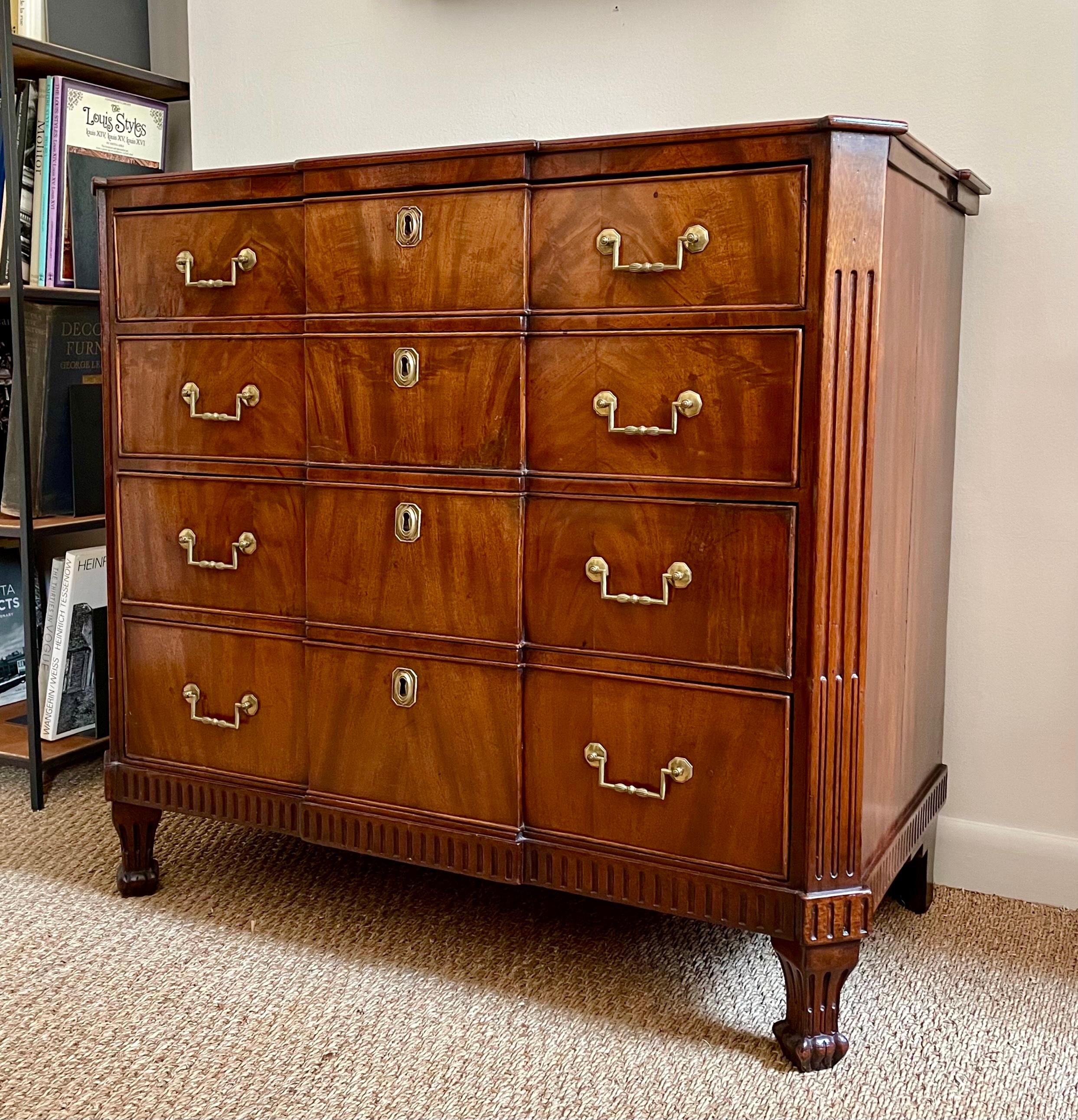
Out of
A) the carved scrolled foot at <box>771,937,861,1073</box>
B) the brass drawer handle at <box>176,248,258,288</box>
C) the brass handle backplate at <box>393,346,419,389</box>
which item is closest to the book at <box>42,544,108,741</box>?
the brass drawer handle at <box>176,248,258,288</box>

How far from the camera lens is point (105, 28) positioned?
7.25ft

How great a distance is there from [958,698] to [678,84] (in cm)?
99

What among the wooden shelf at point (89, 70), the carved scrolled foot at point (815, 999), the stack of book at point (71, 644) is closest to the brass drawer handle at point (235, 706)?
the stack of book at point (71, 644)

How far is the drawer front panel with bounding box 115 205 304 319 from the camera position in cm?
155

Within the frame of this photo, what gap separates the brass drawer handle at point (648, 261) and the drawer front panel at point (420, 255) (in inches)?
4.0

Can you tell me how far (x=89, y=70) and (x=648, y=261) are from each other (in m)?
1.33

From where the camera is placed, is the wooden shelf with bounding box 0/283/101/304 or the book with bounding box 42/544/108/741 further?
the book with bounding box 42/544/108/741

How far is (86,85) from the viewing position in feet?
6.95

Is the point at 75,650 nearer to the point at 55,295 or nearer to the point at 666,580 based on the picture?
the point at 55,295

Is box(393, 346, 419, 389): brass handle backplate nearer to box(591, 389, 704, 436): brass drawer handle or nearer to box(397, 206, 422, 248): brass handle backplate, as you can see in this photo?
box(397, 206, 422, 248): brass handle backplate

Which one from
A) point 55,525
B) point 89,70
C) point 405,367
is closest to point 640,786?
point 405,367

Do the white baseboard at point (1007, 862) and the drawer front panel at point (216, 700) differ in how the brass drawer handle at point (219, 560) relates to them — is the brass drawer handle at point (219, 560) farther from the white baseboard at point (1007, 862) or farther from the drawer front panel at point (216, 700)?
the white baseboard at point (1007, 862)

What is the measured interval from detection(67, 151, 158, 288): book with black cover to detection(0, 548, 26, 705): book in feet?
1.95

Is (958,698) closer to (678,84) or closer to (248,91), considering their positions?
(678,84)
